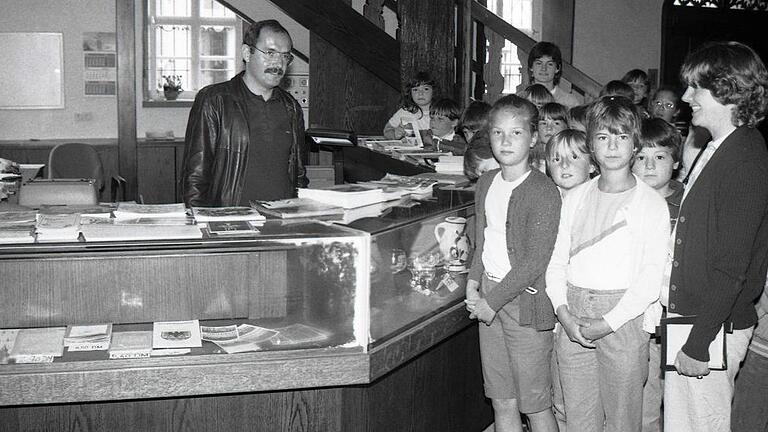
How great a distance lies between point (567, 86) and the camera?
9930 mm

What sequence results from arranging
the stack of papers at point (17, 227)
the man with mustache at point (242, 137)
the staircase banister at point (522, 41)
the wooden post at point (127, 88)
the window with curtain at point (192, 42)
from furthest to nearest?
the window with curtain at point (192, 42)
the staircase banister at point (522, 41)
the wooden post at point (127, 88)
the man with mustache at point (242, 137)
the stack of papers at point (17, 227)

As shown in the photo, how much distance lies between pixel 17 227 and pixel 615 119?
73.2 inches

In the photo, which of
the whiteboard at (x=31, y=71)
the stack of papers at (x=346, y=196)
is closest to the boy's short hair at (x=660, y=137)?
the stack of papers at (x=346, y=196)

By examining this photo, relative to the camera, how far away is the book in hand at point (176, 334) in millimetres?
2344

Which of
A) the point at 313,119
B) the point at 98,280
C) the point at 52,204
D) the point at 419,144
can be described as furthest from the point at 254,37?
the point at 313,119

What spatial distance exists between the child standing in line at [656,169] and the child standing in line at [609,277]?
1.10ft

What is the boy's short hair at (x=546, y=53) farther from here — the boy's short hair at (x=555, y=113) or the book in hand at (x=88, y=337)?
the book in hand at (x=88, y=337)

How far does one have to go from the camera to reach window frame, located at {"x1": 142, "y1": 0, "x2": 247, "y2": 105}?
966 centimetres

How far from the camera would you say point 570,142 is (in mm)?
3160

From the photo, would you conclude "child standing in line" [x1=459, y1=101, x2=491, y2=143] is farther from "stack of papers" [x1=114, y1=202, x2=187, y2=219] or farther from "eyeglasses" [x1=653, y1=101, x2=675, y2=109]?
"stack of papers" [x1=114, y1=202, x2=187, y2=219]

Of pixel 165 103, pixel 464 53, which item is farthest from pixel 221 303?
pixel 165 103

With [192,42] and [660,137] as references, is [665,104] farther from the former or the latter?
[192,42]

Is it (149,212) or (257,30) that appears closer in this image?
(149,212)

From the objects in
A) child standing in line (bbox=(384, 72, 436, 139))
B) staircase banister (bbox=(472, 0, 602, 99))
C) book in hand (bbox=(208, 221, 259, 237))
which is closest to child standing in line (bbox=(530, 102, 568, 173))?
book in hand (bbox=(208, 221, 259, 237))
